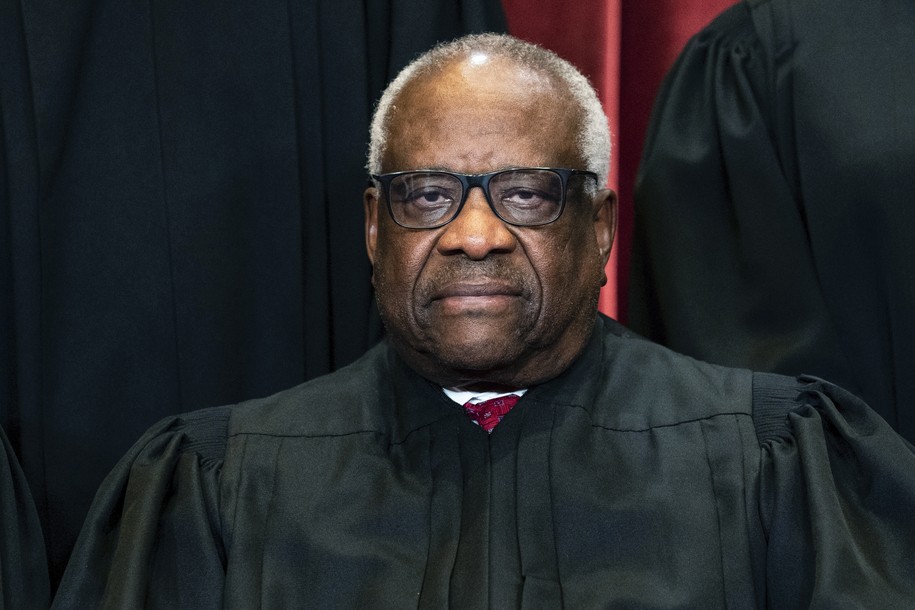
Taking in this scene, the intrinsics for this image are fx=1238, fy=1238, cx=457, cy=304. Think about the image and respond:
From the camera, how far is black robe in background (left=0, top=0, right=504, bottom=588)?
1814mm

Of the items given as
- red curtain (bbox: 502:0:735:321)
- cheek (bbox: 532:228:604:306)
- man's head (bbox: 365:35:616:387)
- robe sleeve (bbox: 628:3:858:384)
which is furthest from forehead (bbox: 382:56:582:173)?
red curtain (bbox: 502:0:735:321)

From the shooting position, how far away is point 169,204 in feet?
6.18

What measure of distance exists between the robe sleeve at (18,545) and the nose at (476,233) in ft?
2.10

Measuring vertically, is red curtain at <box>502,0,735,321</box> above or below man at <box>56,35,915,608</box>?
above

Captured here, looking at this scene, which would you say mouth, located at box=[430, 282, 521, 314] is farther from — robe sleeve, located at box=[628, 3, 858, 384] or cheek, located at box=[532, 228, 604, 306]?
robe sleeve, located at box=[628, 3, 858, 384]

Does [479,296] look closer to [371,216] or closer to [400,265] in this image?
[400,265]

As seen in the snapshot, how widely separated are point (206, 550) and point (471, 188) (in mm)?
555

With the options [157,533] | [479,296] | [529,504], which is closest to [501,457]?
[529,504]

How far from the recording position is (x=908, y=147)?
1.83 m

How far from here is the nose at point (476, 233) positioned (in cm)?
152

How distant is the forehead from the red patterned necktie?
31 centimetres

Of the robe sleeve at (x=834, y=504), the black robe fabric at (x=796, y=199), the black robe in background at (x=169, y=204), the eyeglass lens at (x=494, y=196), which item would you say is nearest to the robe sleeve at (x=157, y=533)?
the black robe in background at (x=169, y=204)

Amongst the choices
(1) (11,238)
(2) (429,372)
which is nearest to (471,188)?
(2) (429,372)

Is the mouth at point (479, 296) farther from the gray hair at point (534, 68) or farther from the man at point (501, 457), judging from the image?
the gray hair at point (534, 68)
